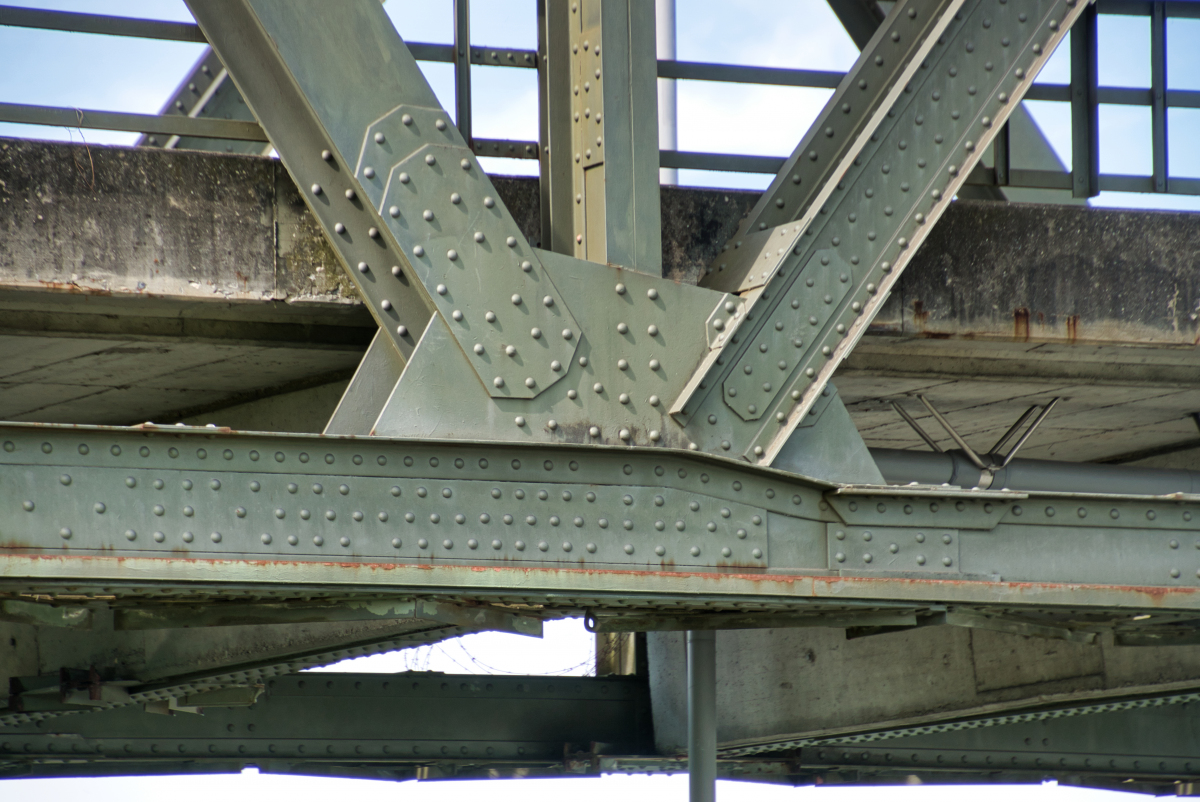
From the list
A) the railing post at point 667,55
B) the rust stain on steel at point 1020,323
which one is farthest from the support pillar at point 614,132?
the railing post at point 667,55

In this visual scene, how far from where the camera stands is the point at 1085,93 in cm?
824

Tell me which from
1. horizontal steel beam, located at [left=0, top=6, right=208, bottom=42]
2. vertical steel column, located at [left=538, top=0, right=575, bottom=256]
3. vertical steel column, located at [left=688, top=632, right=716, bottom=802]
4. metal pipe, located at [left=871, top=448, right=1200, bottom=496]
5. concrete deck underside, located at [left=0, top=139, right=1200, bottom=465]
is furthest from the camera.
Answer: metal pipe, located at [left=871, top=448, right=1200, bottom=496]

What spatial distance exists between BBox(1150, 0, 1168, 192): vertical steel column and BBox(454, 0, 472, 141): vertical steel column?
4224 mm

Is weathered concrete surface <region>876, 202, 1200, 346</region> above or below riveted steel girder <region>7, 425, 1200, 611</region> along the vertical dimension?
above

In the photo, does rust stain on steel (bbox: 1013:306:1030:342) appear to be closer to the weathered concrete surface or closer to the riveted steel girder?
the weathered concrete surface

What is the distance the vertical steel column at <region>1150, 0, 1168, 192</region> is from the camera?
26.7 ft

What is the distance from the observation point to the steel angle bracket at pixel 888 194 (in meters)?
5.98

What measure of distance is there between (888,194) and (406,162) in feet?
7.27

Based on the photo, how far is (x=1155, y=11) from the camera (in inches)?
323

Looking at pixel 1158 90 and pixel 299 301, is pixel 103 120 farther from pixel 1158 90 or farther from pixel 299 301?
pixel 1158 90

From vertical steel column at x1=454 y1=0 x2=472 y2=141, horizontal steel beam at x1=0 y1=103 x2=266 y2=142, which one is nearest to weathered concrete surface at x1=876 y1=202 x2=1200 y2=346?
vertical steel column at x1=454 y1=0 x2=472 y2=141

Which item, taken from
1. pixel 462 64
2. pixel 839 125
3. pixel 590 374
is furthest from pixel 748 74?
pixel 590 374

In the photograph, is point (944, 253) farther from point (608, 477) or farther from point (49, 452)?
point (49, 452)

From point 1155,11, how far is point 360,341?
5.23 m
